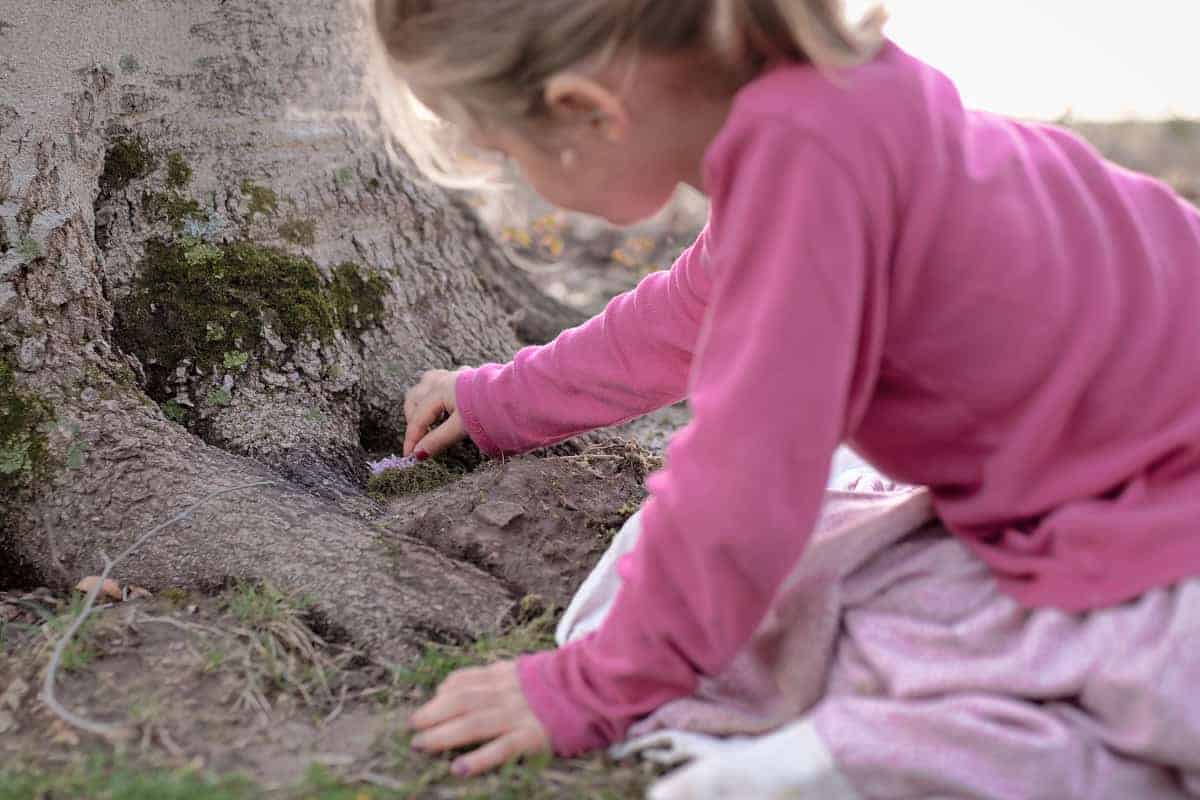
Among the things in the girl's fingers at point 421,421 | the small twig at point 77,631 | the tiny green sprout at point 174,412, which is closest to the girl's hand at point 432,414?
the girl's fingers at point 421,421

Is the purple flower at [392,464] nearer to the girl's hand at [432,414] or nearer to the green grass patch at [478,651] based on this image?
the girl's hand at [432,414]

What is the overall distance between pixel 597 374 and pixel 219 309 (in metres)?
0.99

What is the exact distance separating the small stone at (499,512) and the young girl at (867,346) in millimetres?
604

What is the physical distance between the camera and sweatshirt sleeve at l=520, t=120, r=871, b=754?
1.63m

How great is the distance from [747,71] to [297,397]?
1593 millimetres

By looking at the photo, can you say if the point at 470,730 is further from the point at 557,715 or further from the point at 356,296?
the point at 356,296

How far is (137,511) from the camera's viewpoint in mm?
2535

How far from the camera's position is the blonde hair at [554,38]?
170 cm

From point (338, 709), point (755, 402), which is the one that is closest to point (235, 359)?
point (338, 709)

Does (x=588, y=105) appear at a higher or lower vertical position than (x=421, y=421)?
higher

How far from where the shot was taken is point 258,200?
10.0 ft

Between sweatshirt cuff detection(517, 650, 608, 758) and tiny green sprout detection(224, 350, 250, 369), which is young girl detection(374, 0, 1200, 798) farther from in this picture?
tiny green sprout detection(224, 350, 250, 369)

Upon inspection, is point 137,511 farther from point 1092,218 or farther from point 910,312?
point 1092,218

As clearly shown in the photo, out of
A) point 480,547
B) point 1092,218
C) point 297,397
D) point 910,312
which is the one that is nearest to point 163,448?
point 297,397
